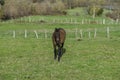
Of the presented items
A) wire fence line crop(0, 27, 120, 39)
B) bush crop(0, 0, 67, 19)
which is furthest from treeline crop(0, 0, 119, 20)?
wire fence line crop(0, 27, 120, 39)

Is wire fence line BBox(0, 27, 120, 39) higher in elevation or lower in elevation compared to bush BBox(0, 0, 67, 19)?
higher

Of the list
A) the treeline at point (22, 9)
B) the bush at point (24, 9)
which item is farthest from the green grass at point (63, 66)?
the bush at point (24, 9)

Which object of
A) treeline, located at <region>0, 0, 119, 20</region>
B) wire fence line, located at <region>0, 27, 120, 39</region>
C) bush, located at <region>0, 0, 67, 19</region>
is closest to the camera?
wire fence line, located at <region>0, 27, 120, 39</region>

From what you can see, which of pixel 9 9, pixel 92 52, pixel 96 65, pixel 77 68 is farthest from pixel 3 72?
pixel 9 9

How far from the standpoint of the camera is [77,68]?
13.5 metres

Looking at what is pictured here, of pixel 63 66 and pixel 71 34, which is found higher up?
pixel 63 66

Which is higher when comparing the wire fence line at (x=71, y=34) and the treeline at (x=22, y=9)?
the wire fence line at (x=71, y=34)

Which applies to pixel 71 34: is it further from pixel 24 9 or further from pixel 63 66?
pixel 24 9

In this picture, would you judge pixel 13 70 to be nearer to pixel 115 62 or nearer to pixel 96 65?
pixel 96 65

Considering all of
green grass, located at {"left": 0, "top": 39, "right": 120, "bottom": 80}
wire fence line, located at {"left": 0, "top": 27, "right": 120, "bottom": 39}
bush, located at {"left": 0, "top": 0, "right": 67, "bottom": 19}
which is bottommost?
bush, located at {"left": 0, "top": 0, "right": 67, "bottom": 19}

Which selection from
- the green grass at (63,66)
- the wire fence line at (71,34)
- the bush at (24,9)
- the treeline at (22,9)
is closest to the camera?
the green grass at (63,66)

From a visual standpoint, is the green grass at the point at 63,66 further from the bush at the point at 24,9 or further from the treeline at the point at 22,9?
the bush at the point at 24,9

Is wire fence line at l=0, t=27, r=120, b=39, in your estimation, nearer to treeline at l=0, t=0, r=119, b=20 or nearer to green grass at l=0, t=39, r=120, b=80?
A: green grass at l=0, t=39, r=120, b=80

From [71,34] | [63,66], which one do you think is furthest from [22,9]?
[63,66]
